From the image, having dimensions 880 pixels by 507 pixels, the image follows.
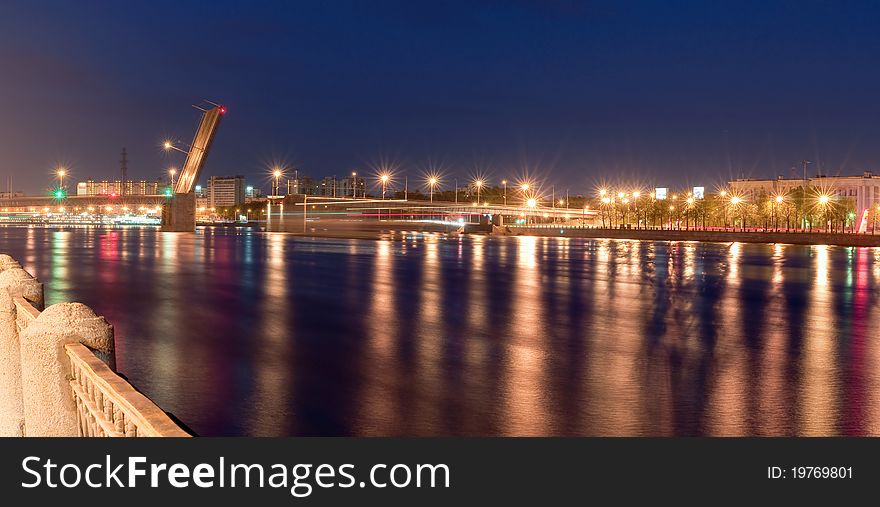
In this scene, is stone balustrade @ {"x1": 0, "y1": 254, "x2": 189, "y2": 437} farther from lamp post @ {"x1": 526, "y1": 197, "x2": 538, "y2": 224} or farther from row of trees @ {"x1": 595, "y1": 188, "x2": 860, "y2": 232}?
lamp post @ {"x1": 526, "y1": 197, "x2": 538, "y2": 224}

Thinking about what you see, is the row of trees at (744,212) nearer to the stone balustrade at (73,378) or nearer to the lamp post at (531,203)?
the lamp post at (531,203)

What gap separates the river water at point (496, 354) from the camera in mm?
8703

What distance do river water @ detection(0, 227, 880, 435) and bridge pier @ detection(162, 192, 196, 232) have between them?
73871mm

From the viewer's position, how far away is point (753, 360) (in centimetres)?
1238

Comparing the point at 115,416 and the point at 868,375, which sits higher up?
the point at 115,416

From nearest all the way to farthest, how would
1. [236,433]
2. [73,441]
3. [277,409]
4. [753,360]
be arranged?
[73,441] → [236,433] → [277,409] → [753,360]

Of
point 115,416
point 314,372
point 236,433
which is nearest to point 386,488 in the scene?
point 115,416

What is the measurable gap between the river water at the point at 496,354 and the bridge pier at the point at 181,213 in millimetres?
73871

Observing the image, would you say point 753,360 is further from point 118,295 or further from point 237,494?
point 118,295

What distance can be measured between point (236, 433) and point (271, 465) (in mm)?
3228

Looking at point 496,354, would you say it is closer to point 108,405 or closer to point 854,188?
point 108,405

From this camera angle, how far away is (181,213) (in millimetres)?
98750

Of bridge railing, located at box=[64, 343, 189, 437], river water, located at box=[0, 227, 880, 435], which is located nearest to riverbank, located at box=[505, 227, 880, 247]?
river water, located at box=[0, 227, 880, 435]

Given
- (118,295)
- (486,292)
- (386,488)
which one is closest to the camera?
(386,488)
